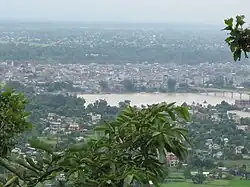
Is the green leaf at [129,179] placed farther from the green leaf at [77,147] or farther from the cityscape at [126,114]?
the green leaf at [77,147]

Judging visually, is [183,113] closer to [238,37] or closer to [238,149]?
[238,37]

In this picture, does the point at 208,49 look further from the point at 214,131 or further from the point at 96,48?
the point at 214,131

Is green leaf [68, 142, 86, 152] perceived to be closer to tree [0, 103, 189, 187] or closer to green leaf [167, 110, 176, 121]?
tree [0, 103, 189, 187]

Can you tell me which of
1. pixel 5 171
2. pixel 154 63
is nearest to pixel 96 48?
pixel 154 63

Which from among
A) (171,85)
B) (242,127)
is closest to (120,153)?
(242,127)

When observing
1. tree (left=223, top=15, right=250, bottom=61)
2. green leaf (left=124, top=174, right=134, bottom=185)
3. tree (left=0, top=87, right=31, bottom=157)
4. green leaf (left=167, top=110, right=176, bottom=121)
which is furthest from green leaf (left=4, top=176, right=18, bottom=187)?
tree (left=223, top=15, right=250, bottom=61)
